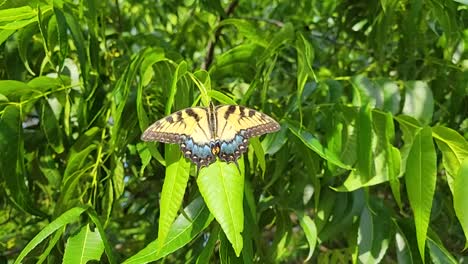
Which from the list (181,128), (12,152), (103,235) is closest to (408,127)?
(181,128)

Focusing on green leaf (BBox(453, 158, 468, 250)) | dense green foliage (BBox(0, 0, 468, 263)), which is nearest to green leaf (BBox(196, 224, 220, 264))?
dense green foliage (BBox(0, 0, 468, 263))

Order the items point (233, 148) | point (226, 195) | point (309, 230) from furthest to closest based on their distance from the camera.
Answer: point (309, 230) < point (233, 148) < point (226, 195)

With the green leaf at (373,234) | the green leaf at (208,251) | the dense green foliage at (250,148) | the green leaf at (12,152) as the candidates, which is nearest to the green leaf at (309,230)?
the dense green foliage at (250,148)

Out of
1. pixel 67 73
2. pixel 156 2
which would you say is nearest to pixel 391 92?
pixel 67 73

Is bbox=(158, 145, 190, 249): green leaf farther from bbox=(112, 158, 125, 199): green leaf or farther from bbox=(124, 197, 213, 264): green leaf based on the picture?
bbox=(112, 158, 125, 199): green leaf

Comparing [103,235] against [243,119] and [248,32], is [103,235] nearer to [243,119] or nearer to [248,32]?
[243,119]
